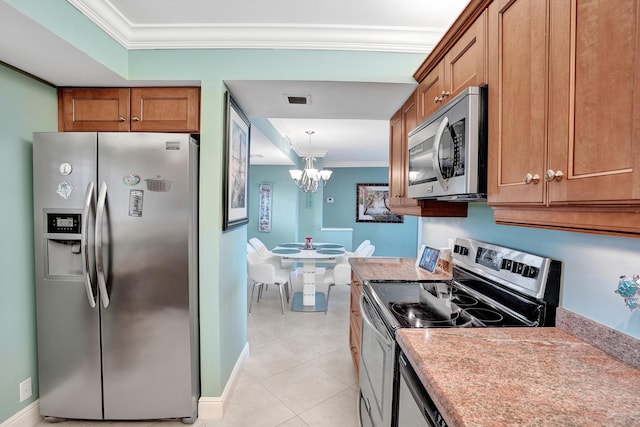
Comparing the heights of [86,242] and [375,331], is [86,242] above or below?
above

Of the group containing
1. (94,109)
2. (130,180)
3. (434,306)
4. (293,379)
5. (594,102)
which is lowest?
(293,379)

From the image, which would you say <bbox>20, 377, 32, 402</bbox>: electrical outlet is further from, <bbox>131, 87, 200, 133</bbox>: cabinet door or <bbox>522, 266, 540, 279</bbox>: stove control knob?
<bbox>522, 266, 540, 279</bbox>: stove control knob

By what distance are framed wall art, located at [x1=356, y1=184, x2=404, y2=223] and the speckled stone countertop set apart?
661 cm

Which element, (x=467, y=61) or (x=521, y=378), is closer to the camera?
(x=521, y=378)

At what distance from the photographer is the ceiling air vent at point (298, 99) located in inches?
83.7

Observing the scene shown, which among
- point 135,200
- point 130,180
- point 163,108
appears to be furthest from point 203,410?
point 163,108

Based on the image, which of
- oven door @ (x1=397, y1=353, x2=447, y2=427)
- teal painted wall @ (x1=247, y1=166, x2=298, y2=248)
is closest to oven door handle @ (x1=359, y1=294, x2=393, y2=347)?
oven door @ (x1=397, y1=353, x2=447, y2=427)

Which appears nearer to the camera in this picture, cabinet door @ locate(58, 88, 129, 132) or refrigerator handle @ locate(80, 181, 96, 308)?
refrigerator handle @ locate(80, 181, 96, 308)

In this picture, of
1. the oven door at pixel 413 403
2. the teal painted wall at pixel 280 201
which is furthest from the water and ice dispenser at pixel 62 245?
the teal painted wall at pixel 280 201

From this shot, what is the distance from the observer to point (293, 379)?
2.46 m

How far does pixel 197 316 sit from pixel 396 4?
2.14m

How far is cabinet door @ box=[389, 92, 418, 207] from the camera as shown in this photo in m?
2.04

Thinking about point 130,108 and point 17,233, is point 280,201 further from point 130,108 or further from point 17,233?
point 17,233

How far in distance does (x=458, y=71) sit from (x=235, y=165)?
59.3 inches
